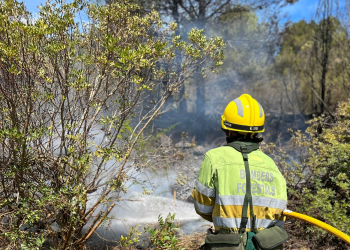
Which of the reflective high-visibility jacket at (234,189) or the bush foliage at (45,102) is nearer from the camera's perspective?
the reflective high-visibility jacket at (234,189)

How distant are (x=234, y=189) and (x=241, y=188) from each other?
0.14 ft

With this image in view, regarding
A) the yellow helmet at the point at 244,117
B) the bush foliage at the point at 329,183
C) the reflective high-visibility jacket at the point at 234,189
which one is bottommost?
the bush foliage at the point at 329,183

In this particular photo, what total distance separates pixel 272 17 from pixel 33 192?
46.3ft

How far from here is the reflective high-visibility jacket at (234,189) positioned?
173cm

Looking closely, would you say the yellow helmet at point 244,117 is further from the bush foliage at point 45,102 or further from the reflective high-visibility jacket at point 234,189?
the bush foliage at point 45,102

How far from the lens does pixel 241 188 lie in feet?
5.67

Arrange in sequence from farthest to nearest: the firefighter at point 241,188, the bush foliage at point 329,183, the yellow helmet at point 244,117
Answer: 1. the bush foliage at point 329,183
2. the yellow helmet at point 244,117
3. the firefighter at point 241,188

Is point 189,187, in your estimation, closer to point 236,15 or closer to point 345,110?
point 345,110

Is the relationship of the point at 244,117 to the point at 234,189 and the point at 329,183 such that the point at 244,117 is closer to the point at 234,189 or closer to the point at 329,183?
the point at 234,189

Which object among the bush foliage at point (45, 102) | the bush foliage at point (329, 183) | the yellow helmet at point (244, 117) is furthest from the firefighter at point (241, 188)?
the bush foliage at point (329, 183)

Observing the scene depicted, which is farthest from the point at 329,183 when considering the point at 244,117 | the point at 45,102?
the point at 45,102

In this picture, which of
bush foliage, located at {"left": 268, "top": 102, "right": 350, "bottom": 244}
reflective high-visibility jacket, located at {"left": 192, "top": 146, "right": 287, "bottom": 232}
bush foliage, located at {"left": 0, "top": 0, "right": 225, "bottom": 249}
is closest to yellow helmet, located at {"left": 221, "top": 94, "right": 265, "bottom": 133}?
reflective high-visibility jacket, located at {"left": 192, "top": 146, "right": 287, "bottom": 232}

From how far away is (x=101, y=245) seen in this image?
13.5ft

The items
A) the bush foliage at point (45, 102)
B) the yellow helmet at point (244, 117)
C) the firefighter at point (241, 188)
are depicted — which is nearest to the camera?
the firefighter at point (241, 188)
